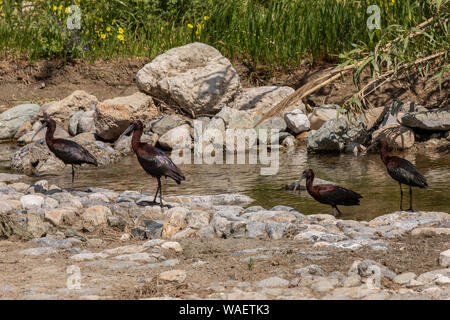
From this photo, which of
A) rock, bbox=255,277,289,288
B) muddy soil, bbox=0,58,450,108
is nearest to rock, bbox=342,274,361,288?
rock, bbox=255,277,289,288

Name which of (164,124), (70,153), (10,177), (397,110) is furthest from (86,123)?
(397,110)

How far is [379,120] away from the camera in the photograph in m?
11.6

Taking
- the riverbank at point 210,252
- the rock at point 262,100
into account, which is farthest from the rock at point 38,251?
the rock at point 262,100

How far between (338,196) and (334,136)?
12.3 ft

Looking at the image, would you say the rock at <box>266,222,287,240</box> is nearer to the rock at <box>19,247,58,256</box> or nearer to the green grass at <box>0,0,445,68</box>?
the rock at <box>19,247,58,256</box>

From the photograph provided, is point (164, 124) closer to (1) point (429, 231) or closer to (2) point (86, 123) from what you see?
(2) point (86, 123)

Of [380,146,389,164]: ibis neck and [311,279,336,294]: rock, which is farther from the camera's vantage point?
[380,146,389,164]: ibis neck

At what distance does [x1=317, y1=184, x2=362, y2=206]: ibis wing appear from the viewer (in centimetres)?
732

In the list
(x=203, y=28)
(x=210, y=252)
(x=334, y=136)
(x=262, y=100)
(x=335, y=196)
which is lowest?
(x=210, y=252)

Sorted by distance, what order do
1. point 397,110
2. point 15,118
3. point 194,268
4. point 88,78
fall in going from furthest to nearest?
point 88,78
point 15,118
point 397,110
point 194,268

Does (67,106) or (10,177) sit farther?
(67,106)

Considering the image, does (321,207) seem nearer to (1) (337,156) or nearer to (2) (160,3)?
(1) (337,156)

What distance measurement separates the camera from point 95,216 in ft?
21.8
